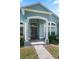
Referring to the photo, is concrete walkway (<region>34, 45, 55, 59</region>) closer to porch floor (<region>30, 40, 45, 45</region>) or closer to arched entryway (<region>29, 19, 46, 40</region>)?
porch floor (<region>30, 40, 45, 45</region>)

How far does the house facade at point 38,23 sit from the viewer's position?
3.01 meters

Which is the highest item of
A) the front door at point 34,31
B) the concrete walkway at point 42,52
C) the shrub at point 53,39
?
the front door at point 34,31

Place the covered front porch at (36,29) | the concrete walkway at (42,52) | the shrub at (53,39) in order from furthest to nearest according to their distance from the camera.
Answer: the covered front porch at (36,29), the concrete walkway at (42,52), the shrub at (53,39)

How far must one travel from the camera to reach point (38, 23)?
3238mm

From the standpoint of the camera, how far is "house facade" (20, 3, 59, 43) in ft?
9.86

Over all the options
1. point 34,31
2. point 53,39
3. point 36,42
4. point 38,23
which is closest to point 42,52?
point 36,42

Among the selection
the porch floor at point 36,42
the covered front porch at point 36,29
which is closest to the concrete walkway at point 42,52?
the porch floor at point 36,42

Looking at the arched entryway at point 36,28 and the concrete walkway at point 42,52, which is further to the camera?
the arched entryway at point 36,28

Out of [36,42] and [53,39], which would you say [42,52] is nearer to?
[36,42]

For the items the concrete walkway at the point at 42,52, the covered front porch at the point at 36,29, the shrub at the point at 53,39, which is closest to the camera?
the shrub at the point at 53,39

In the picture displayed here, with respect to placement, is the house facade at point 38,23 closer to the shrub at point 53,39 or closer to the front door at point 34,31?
the front door at point 34,31

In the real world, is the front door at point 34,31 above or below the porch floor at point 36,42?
above

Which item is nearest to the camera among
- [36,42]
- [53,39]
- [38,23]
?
[53,39]
